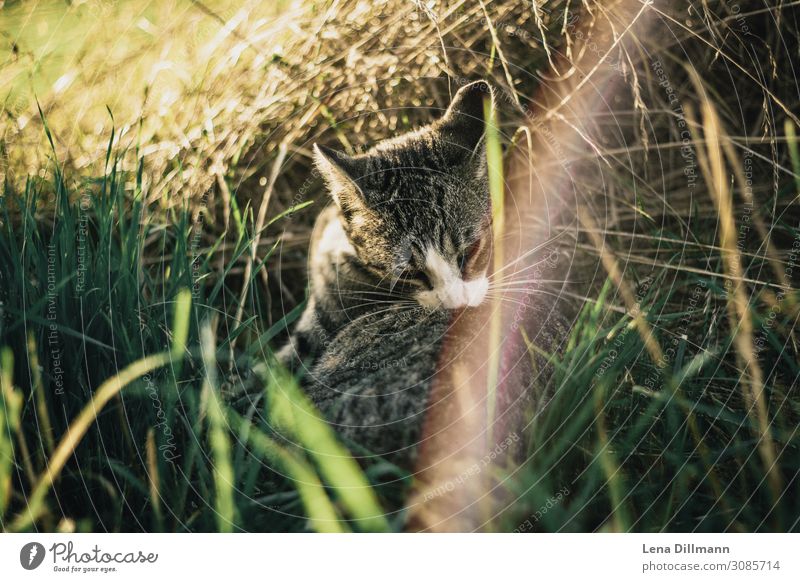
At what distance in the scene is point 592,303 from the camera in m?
1.54

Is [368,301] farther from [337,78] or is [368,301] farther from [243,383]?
[337,78]

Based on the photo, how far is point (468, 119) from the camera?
160 centimetres

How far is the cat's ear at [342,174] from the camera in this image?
1458 mm

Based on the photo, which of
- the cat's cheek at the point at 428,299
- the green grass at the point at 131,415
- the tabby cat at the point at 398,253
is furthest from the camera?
the cat's cheek at the point at 428,299

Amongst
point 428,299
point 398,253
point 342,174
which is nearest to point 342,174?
point 342,174

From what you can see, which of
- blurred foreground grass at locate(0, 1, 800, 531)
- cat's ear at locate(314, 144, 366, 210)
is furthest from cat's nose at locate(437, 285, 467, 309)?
cat's ear at locate(314, 144, 366, 210)

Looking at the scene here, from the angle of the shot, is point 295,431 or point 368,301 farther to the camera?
point 368,301

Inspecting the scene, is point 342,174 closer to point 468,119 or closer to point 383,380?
point 468,119

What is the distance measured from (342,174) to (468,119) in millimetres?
375

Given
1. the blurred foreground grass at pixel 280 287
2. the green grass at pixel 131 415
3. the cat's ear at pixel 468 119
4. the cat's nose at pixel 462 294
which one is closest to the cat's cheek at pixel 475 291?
the cat's nose at pixel 462 294

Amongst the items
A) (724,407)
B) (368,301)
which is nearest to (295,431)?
(368,301)

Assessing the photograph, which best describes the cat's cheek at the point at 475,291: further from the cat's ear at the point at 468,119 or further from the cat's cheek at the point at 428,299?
the cat's ear at the point at 468,119

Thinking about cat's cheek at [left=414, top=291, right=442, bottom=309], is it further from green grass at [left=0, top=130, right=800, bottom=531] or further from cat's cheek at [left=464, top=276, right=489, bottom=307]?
green grass at [left=0, top=130, right=800, bottom=531]

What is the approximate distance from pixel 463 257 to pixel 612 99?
62cm
